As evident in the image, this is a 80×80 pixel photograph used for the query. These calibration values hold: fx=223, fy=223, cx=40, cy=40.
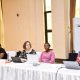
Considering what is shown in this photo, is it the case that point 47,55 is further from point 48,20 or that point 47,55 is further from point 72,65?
point 48,20

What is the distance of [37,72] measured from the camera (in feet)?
10.2

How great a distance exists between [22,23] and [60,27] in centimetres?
186

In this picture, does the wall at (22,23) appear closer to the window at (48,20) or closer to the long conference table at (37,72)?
the window at (48,20)

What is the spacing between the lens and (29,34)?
8.63 metres

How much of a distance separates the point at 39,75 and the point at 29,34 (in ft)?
18.4

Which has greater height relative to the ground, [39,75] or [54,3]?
[54,3]

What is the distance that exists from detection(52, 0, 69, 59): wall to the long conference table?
4.02 metres

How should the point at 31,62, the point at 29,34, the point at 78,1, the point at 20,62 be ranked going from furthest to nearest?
the point at 29,34 → the point at 78,1 → the point at 20,62 → the point at 31,62

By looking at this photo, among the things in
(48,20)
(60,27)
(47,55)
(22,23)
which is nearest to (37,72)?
(47,55)

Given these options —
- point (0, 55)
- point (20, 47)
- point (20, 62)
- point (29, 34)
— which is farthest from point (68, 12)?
point (20, 62)

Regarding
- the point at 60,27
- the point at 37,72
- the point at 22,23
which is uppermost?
the point at 22,23

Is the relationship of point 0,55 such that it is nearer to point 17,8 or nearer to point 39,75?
point 39,75

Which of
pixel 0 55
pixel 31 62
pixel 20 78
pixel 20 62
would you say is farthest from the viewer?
pixel 0 55

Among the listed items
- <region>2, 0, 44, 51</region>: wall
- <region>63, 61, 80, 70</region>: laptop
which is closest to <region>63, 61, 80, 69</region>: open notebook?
<region>63, 61, 80, 70</region>: laptop
